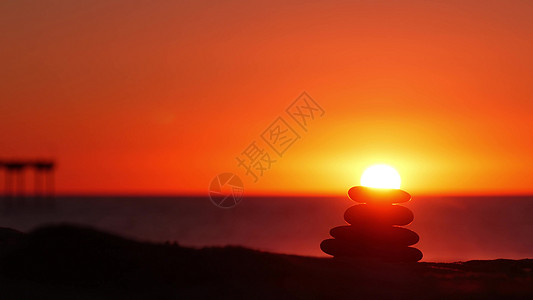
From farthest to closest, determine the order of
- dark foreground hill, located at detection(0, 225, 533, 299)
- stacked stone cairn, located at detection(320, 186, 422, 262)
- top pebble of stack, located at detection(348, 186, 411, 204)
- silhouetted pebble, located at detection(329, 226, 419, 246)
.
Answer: top pebble of stack, located at detection(348, 186, 411, 204) < silhouetted pebble, located at detection(329, 226, 419, 246) < stacked stone cairn, located at detection(320, 186, 422, 262) < dark foreground hill, located at detection(0, 225, 533, 299)

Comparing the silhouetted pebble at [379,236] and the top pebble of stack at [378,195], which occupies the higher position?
the top pebble of stack at [378,195]

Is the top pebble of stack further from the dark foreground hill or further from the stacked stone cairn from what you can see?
the dark foreground hill

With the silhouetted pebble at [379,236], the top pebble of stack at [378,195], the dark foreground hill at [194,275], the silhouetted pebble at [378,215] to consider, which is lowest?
the dark foreground hill at [194,275]

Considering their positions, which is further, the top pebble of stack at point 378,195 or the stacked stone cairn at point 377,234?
the top pebble of stack at point 378,195

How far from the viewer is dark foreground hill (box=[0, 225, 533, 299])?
1231cm

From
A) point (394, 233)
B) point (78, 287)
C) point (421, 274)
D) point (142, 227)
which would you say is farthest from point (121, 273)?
point (142, 227)

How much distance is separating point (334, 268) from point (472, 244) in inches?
1652

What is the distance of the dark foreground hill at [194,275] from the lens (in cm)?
1231

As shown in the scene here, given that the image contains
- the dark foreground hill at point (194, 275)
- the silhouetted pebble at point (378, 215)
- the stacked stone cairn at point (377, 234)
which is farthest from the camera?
the silhouetted pebble at point (378, 215)

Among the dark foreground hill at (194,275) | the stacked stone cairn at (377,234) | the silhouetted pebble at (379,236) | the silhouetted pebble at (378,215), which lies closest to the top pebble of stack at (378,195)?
the stacked stone cairn at (377,234)

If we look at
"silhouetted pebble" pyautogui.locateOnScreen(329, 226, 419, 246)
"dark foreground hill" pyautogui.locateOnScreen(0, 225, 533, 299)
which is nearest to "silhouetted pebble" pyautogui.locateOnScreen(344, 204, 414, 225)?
"silhouetted pebble" pyautogui.locateOnScreen(329, 226, 419, 246)

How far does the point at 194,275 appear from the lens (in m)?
12.9

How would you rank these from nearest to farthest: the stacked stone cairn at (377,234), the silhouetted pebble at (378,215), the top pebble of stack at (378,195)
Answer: the stacked stone cairn at (377,234) → the silhouetted pebble at (378,215) → the top pebble of stack at (378,195)

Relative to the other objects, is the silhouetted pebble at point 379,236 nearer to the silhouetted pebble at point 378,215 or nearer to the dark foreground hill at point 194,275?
the silhouetted pebble at point 378,215
